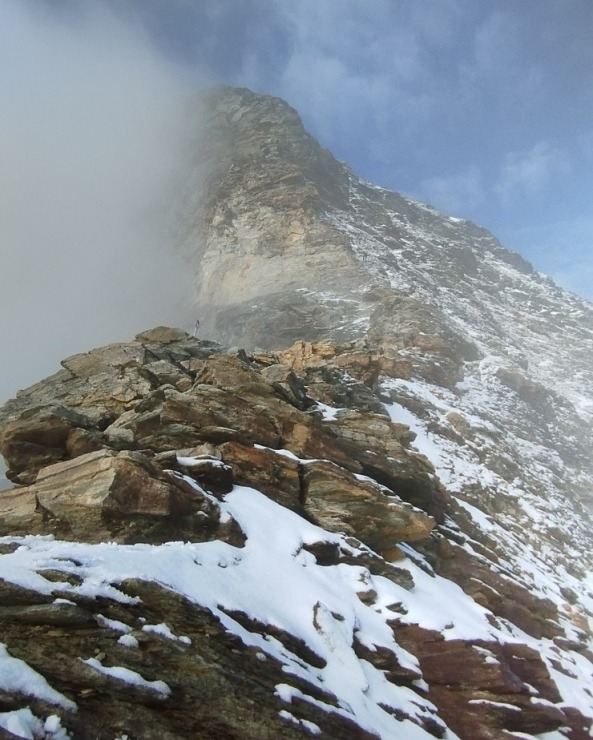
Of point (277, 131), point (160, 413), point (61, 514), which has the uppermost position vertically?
point (277, 131)

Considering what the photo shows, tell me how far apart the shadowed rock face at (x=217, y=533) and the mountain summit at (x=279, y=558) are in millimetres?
44

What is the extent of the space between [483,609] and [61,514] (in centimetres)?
1238

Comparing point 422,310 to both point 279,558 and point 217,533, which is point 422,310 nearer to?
point 279,558

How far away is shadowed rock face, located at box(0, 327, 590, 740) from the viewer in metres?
6.99

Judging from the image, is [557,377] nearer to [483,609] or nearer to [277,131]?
[483,609]

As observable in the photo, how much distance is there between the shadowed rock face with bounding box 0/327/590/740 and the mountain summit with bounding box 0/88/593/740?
0.04 meters

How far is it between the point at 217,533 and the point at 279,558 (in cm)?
152

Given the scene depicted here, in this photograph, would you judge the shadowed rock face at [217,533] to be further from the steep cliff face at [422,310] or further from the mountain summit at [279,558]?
the steep cliff face at [422,310]

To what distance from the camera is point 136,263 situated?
94500 millimetres

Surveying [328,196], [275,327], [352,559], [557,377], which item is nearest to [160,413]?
[352,559]

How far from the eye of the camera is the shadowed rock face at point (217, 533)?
22.9ft

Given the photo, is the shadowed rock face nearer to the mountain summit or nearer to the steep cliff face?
the mountain summit

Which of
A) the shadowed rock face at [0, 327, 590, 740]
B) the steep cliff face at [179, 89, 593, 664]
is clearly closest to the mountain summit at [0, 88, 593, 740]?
the shadowed rock face at [0, 327, 590, 740]

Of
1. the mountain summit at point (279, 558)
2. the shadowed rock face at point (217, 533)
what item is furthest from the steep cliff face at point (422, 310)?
the shadowed rock face at point (217, 533)
